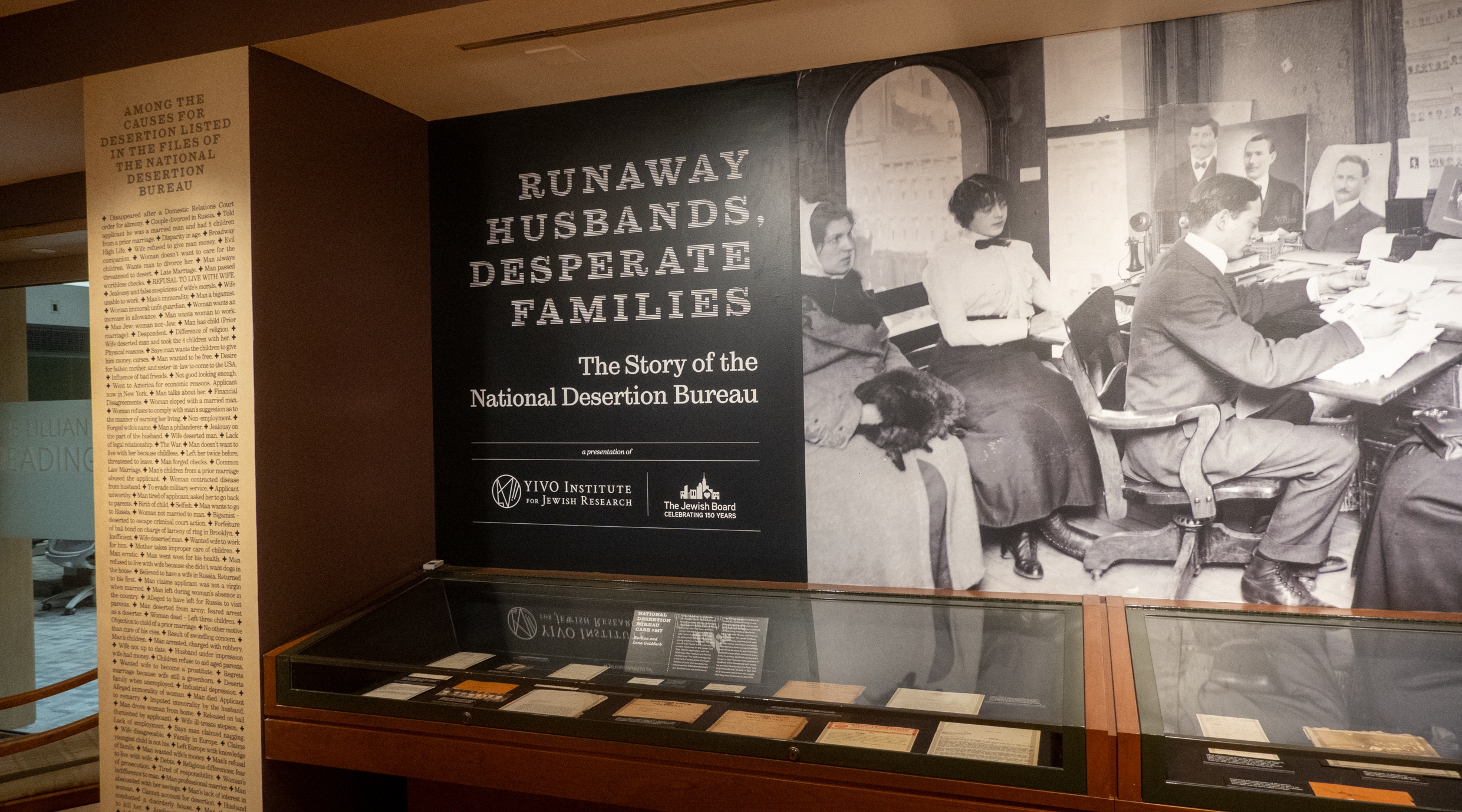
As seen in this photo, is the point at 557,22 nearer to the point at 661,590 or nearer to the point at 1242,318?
the point at 661,590

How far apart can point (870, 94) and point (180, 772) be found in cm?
289

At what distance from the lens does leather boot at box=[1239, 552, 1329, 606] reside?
7.67ft

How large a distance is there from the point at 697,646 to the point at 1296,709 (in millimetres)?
1385

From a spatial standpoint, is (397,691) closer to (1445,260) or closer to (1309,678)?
(1309,678)

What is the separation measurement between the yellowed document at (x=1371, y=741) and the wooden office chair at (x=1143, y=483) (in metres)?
0.73

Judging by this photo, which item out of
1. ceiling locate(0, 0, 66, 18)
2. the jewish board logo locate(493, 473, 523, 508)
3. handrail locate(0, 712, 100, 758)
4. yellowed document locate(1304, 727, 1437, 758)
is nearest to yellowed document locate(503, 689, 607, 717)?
the jewish board logo locate(493, 473, 523, 508)

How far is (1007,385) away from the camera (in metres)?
2.59

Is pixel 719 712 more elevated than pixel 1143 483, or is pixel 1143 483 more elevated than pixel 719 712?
pixel 1143 483

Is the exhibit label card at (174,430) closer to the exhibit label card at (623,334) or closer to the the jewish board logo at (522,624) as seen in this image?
the the jewish board logo at (522,624)

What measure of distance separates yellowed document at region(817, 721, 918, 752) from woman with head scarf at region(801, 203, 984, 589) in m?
0.80

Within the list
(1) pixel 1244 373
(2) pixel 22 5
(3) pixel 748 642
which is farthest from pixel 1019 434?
(2) pixel 22 5

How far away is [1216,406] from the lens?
95.0 inches

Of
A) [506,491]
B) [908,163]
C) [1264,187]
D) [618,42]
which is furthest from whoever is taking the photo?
[506,491]

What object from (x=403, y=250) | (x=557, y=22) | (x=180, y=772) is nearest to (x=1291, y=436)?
(x=557, y=22)
